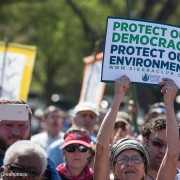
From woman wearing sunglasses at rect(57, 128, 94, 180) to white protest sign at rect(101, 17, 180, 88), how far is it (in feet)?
3.66

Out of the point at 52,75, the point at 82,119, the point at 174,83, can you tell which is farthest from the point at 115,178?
the point at 52,75

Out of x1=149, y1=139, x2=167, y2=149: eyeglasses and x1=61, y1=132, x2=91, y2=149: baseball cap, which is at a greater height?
x1=61, y1=132, x2=91, y2=149: baseball cap

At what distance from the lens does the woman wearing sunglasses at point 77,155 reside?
6.86 meters

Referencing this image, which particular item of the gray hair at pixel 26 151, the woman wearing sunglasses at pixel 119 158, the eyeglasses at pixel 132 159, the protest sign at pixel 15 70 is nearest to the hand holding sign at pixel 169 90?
the woman wearing sunglasses at pixel 119 158

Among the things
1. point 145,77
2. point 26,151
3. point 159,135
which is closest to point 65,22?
point 145,77

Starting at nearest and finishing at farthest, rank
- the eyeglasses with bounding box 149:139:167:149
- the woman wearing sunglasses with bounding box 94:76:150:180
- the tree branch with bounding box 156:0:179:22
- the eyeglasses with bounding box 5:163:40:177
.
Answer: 1. the eyeglasses with bounding box 5:163:40:177
2. the woman wearing sunglasses with bounding box 94:76:150:180
3. the eyeglasses with bounding box 149:139:167:149
4. the tree branch with bounding box 156:0:179:22

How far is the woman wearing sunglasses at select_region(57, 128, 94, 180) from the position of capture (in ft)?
22.5

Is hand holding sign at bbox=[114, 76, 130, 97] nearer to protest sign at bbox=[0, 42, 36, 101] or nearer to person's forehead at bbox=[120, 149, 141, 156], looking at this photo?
person's forehead at bbox=[120, 149, 141, 156]

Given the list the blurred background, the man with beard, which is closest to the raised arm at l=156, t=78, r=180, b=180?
the man with beard

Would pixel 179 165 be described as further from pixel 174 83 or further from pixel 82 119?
pixel 82 119

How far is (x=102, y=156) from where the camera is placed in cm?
552

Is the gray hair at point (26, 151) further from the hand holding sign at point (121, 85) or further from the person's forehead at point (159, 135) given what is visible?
the person's forehead at point (159, 135)

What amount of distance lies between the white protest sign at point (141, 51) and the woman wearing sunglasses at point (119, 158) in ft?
1.78

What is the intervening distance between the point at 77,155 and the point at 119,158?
5.14 feet
